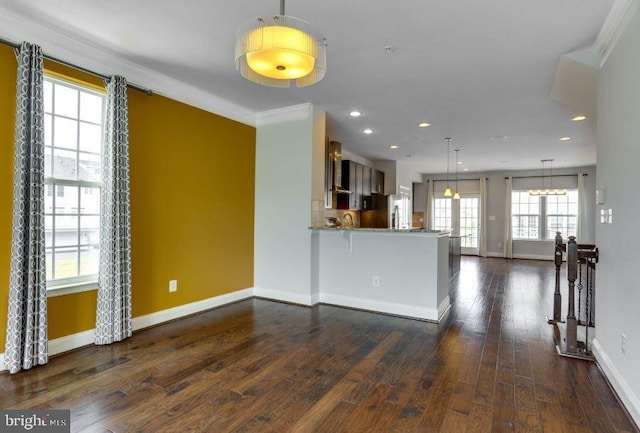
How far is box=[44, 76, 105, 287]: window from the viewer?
10.1 ft

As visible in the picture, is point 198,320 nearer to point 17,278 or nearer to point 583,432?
point 17,278

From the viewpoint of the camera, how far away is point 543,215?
34.1 ft

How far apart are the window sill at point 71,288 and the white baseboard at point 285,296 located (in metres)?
2.30

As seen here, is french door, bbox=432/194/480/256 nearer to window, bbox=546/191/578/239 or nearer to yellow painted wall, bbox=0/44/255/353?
window, bbox=546/191/578/239

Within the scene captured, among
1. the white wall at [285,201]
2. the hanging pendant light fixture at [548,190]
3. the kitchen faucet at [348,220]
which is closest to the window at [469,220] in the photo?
the hanging pendant light fixture at [548,190]

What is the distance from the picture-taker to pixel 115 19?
2.74 meters

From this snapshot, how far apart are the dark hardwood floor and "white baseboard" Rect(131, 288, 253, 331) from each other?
0.12m

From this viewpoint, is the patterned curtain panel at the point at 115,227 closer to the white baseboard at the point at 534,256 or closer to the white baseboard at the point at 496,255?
the white baseboard at the point at 496,255

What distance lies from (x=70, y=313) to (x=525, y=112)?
590 centimetres

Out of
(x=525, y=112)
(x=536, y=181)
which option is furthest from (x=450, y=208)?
(x=525, y=112)

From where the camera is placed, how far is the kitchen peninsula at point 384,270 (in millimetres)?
4184

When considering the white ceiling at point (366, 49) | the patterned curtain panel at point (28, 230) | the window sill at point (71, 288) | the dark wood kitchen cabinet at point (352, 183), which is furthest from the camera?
the dark wood kitchen cabinet at point (352, 183)

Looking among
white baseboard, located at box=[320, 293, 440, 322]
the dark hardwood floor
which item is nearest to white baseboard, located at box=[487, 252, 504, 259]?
the dark hardwood floor

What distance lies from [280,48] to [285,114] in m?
3.25
